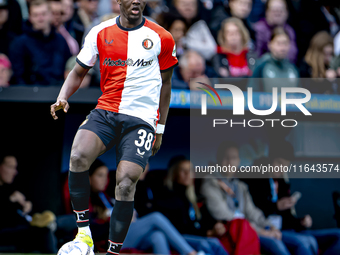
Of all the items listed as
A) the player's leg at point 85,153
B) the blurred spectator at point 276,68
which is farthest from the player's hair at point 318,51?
the player's leg at point 85,153

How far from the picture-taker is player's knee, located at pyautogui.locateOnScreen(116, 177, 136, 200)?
382 cm

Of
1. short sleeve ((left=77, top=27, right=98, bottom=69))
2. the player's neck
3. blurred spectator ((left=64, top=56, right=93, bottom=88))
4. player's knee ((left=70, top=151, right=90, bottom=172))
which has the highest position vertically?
blurred spectator ((left=64, top=56, right=93, bottom=88))

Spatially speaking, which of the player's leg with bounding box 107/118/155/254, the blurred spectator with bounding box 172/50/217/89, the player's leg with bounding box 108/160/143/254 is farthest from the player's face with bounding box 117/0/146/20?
the blurred spectator with bounding box 172/50/217/89

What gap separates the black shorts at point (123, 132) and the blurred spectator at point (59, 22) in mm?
3535

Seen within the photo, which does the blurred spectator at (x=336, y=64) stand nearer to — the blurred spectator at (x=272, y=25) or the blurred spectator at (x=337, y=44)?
the blurred spectator at (x=337, y=44)

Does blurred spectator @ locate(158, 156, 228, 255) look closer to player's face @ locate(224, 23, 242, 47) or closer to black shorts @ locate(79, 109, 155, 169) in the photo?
player's face @ locate(224, 23, 242, 47)

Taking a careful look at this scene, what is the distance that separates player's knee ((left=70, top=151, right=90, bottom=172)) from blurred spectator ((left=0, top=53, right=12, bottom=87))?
3.42 m

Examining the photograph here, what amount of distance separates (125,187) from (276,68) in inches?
193

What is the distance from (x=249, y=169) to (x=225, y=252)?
5.24ft

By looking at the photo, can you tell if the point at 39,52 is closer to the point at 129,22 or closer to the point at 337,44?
the point at 129,22

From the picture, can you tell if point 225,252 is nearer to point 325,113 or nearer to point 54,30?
point 325,113

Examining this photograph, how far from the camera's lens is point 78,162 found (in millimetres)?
3846

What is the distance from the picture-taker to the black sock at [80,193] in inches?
153

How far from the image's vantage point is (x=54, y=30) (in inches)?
281
